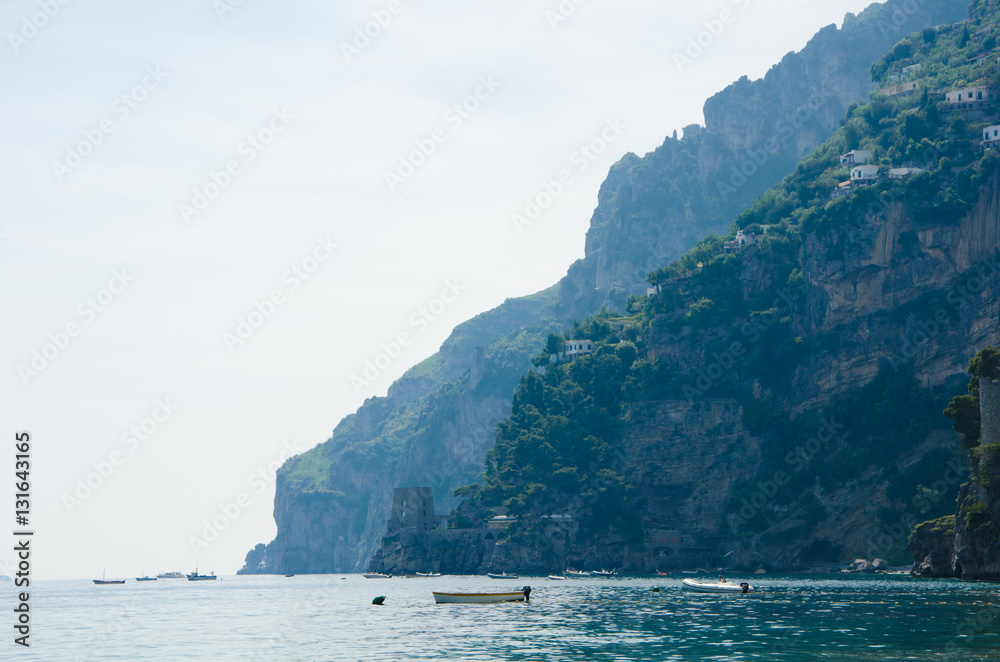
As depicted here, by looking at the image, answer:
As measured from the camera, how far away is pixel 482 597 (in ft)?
342

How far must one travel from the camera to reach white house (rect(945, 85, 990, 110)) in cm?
17800

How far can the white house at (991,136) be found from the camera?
169000 millimetres

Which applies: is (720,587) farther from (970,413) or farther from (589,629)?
(589,629)

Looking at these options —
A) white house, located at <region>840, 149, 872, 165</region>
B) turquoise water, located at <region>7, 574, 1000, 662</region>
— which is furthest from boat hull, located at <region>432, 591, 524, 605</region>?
white house, located at <region>840, 149, 872, 165</region>

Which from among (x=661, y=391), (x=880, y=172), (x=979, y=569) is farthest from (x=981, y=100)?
(x=979, y=569)

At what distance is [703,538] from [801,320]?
136 feet

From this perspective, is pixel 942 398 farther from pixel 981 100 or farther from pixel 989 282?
pixel 981 100

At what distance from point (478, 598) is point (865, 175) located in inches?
4516

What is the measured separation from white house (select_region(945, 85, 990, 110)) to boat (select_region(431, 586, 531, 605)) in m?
124

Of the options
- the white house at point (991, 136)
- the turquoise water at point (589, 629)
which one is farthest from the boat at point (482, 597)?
the white house at point (991, 136)

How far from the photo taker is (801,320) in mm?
185000

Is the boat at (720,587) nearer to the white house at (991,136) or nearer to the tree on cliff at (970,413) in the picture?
the tree on cliff at (970,413)

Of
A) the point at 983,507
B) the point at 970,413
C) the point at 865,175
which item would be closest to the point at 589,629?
the point at 983,507

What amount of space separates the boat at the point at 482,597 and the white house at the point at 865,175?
111733 mm
